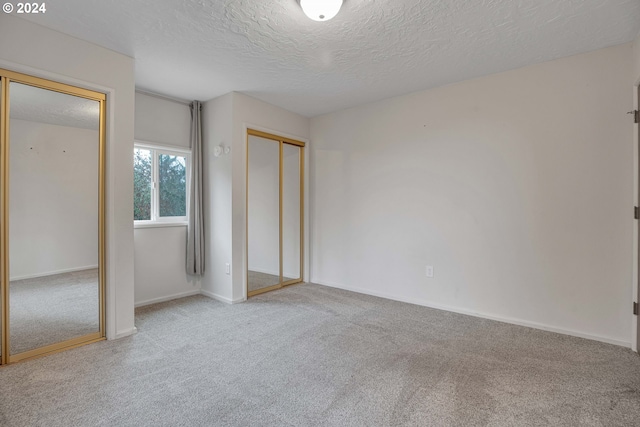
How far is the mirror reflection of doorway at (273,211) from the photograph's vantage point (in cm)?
407

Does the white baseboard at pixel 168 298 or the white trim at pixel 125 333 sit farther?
the white baseboard at pixel 168 298

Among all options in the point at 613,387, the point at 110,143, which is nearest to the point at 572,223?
the point at 613,387

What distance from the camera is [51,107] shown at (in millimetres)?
2465

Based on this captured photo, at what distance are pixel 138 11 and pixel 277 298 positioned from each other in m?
3.14

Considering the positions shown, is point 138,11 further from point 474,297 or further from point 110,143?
point 474,297

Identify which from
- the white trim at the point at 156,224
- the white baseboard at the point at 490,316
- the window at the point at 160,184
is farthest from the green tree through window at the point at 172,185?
the white baseboard at the point at 490,316

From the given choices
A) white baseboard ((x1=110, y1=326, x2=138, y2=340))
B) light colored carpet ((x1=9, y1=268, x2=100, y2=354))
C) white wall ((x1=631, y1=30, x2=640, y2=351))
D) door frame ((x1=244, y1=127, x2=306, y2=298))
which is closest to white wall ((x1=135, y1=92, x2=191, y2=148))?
door frame ((x1=244, y1=127, x2=306, y2=298))

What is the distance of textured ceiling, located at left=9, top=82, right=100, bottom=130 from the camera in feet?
7.53

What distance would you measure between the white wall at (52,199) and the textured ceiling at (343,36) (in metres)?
0.84

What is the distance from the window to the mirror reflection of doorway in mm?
859

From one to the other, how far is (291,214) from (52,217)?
9.00 feet

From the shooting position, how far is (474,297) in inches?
129

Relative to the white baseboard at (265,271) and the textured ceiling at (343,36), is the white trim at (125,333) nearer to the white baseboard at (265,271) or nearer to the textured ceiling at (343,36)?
the white baseboard at (265,271)

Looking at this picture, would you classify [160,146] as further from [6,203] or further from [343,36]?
[343,36]
